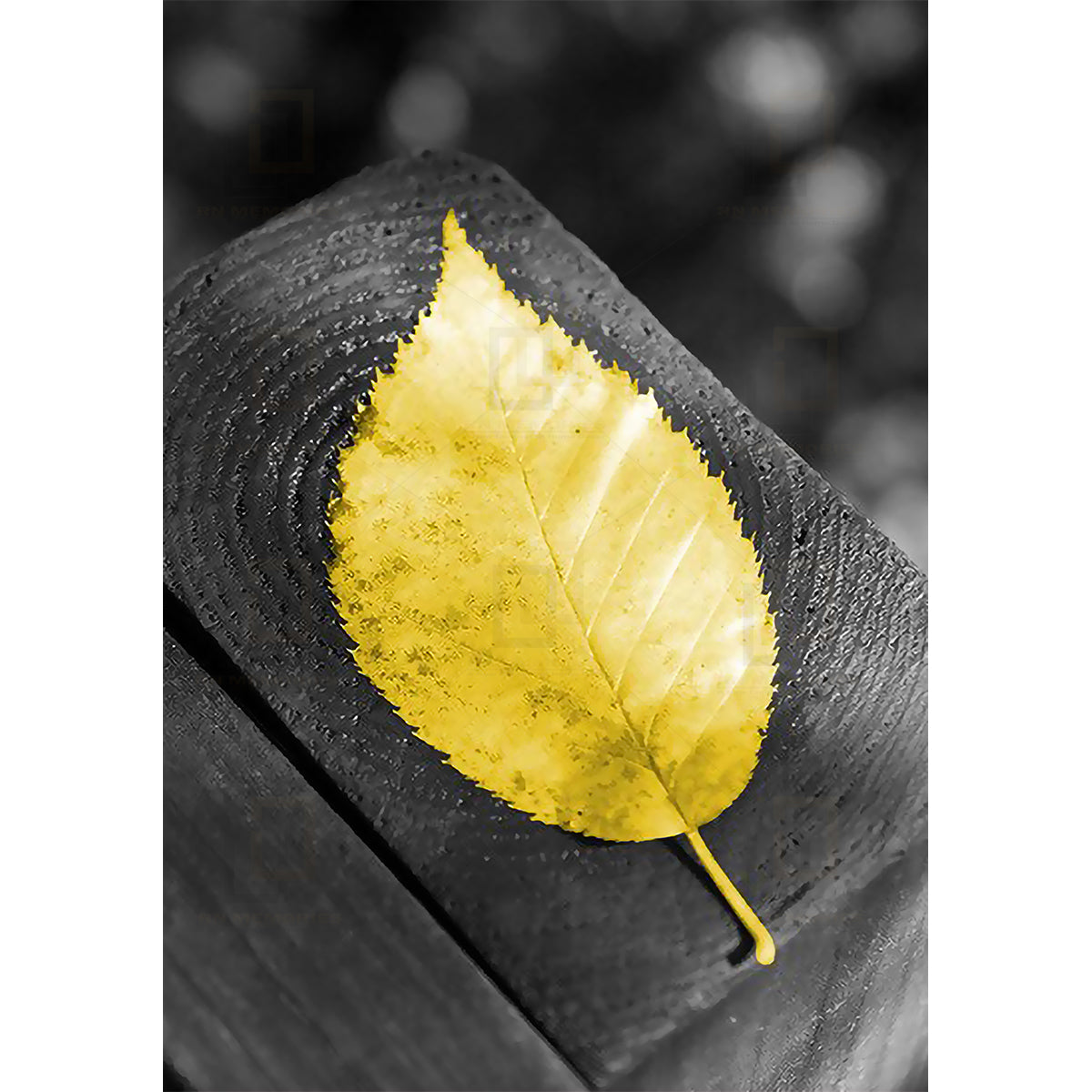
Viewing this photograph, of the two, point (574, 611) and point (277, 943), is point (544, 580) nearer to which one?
point (574, 611)

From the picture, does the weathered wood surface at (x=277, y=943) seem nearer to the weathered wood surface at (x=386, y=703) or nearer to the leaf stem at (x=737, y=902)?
the weathered wood surface at (x=386, y=703)

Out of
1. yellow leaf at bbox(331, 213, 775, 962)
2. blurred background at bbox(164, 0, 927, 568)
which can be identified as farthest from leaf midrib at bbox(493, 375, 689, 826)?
blurred background at bbox(164, 0, 927, 568)

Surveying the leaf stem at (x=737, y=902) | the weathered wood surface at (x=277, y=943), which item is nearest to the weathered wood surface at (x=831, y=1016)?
the leaf stem at (x=737, y=902)

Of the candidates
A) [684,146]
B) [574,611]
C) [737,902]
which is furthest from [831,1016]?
[684,146]

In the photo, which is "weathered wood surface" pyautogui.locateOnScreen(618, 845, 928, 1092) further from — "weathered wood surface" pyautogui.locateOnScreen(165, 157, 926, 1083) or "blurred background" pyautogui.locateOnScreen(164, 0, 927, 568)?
"blurred background" pyautogui.locateOnScreen(164, 0, 927, 568)
